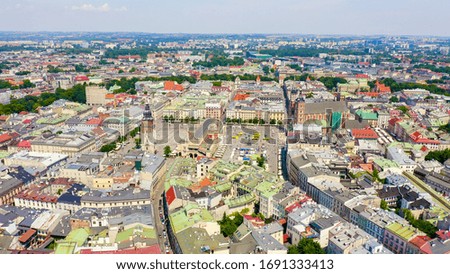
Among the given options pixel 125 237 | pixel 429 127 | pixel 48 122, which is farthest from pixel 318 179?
pixel 48 122

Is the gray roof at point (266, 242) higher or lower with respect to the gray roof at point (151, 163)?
lower

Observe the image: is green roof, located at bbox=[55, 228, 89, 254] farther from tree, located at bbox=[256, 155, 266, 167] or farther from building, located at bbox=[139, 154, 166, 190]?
tree, located at bbox=[256, 155, 266, 167]

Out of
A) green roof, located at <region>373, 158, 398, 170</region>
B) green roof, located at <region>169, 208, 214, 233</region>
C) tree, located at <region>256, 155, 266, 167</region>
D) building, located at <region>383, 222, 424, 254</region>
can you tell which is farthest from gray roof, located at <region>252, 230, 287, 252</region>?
green roof, located at <region>373, 158, 398, 170</region>

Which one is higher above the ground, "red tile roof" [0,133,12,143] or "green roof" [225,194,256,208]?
"red tile roof" [0,133,12,143]

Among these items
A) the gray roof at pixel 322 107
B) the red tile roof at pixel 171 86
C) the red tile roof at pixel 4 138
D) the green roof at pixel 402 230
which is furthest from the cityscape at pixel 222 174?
the red tile roof at pixel 171 86

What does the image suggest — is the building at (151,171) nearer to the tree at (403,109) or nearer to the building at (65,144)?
the building at (65,144)

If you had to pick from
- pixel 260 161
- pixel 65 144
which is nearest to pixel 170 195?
pixel 260 161

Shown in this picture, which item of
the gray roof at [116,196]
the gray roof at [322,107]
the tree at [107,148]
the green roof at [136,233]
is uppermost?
the gray roof at [322,107]
